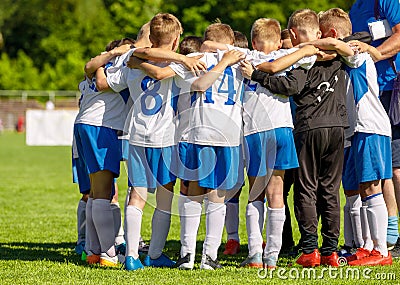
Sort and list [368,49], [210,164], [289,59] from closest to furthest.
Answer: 1. [289,59]
2. [210,164]
3. [368,49]

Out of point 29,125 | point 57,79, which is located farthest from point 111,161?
point 57,79

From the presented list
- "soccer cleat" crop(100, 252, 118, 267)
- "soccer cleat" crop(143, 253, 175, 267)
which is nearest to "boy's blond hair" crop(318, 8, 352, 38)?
"soccer cleat" crop(143, 253, 175, 267)

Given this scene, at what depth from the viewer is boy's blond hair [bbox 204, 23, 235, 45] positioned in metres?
6.40

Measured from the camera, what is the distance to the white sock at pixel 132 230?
611 cm

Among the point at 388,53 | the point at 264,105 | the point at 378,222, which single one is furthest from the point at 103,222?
the point at 388,53

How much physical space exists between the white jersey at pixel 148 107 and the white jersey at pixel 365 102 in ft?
4.64

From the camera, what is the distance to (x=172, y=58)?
605cm

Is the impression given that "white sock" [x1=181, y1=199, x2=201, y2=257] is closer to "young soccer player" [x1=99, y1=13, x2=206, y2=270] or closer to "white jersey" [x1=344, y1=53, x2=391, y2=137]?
"young soccer player" [x1=99, y1=13, x2=206, y2=270]

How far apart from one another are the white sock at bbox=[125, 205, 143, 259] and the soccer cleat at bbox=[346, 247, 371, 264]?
1.69m

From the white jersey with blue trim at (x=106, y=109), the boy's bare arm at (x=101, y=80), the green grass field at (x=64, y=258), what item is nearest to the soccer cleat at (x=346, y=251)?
the green grass field at (x=64, y=258)

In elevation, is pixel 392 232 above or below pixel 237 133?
below

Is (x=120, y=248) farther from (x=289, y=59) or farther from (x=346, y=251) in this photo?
(x=289, y=59)

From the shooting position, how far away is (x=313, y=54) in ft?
19.9

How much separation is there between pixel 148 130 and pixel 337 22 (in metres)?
1.77
